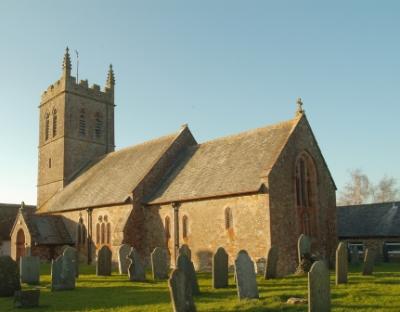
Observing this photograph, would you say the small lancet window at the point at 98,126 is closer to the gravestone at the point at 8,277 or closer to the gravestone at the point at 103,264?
the gravestone at the point at 103,264

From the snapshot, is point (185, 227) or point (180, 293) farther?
point (185, 227)

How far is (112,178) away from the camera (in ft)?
103

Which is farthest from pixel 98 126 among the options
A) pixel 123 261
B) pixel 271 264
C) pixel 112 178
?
pixel 271 264

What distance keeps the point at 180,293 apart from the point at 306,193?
573 inches

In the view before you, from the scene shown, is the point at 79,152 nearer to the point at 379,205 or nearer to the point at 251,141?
the point at 251,141

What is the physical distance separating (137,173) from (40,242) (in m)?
8.28

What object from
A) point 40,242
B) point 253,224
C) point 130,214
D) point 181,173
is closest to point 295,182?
point 253,224

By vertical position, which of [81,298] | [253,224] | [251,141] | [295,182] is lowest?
[81,298]

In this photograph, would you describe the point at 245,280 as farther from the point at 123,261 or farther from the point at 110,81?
the point at 110,81

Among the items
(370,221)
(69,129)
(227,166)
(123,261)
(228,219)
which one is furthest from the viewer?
(69,129)

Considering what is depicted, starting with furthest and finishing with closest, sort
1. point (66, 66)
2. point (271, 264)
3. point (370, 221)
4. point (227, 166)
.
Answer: point (66, 66), point (370, 221), point (227, 166), point (271, 264)

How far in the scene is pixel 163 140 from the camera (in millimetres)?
31688

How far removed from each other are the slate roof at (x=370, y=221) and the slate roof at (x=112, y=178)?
14522mm

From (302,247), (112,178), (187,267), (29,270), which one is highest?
(112,178)
